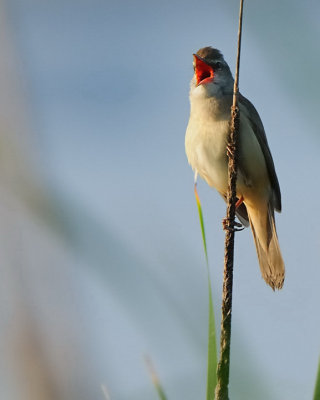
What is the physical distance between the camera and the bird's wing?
126 inches

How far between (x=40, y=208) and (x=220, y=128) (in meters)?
2.03

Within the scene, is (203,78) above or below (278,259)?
above

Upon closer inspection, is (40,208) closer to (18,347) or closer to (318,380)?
(18,347)

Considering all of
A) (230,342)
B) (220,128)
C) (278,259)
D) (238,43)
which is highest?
(238,43)

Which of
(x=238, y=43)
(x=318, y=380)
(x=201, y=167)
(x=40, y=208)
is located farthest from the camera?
(x=201, y=167)

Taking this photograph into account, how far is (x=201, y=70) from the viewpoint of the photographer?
3.19 m

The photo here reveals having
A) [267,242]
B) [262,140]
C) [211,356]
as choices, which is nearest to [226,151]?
[262,140]

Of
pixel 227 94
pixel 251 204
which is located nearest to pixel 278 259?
pixel 251 204

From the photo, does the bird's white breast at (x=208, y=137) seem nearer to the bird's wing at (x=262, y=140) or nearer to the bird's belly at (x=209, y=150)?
the bird's belly at (x=209, y=150)

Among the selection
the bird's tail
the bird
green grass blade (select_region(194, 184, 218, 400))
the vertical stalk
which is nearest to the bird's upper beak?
the bird

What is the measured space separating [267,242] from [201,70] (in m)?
1.00

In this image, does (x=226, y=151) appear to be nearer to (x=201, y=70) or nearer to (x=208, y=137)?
(x=208, y=137)

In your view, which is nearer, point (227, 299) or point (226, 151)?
point (227, 299)

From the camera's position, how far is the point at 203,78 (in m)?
3.18
